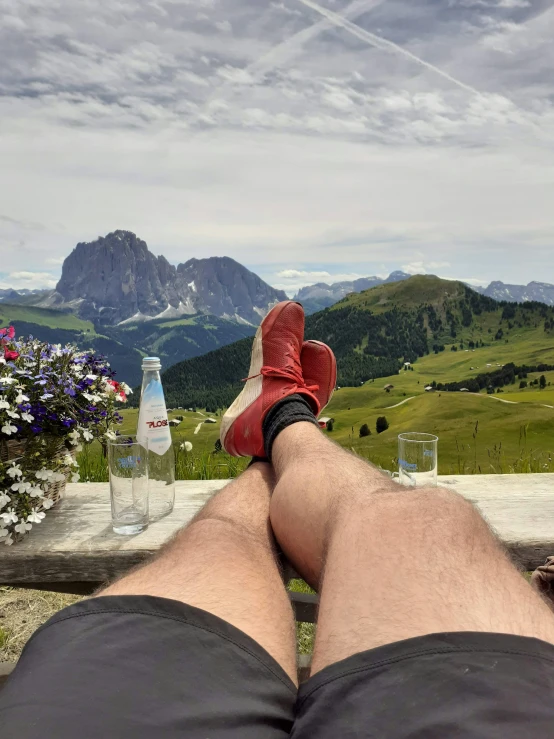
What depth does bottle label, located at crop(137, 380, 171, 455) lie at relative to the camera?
258 centimetres

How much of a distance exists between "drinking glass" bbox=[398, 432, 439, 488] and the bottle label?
1212 millimetres

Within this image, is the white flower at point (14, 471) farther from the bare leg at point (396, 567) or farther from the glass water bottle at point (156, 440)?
the bare leg at point (396, 567)

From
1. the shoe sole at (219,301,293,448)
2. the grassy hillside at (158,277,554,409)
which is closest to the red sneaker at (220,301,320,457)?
the shoe sole at (219,301,293,448)

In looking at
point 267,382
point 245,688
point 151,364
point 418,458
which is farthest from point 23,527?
point 418,458

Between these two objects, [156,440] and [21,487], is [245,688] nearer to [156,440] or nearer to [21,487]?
[21,487]

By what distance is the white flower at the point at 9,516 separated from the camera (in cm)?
211

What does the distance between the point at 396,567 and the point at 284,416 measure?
1.69 meters

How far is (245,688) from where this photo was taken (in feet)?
3.67

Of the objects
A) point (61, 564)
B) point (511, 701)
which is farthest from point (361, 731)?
point (61, 564)

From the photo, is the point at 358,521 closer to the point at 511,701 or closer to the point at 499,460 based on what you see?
the point at 511,701

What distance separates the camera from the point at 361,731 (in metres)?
0.97

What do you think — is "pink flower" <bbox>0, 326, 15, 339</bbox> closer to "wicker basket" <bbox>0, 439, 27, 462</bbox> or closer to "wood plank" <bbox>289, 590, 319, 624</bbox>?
"wicker basket" <bbox>0, 439, 27, 462</bbox>

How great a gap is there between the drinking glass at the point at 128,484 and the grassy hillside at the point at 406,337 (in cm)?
11693

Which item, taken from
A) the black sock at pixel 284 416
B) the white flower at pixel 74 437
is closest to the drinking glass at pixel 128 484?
the white flower at pixel 74 437
